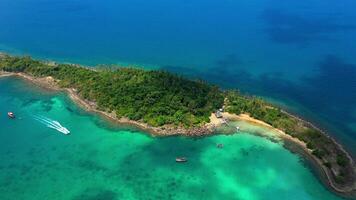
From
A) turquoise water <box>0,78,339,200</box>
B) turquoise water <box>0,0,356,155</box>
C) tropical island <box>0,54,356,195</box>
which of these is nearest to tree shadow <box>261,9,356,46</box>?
turquoise water <box>0,0,356,155</box>

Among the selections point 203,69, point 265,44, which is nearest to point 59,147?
point 203,69

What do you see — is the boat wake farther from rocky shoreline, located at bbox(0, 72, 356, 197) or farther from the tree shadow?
the tree shadow

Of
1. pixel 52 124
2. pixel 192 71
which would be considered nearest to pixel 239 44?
pixel 192 71

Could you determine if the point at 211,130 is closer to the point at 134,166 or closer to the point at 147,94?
the point at 147,94

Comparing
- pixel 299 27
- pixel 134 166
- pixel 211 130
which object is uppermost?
pixel 299 27

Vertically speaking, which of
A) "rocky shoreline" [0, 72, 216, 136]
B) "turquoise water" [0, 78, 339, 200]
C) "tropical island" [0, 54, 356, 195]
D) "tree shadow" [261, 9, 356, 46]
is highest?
"tree shadow" [261, 9, 356, 46]

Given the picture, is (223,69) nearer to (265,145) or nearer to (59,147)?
(265,145)
